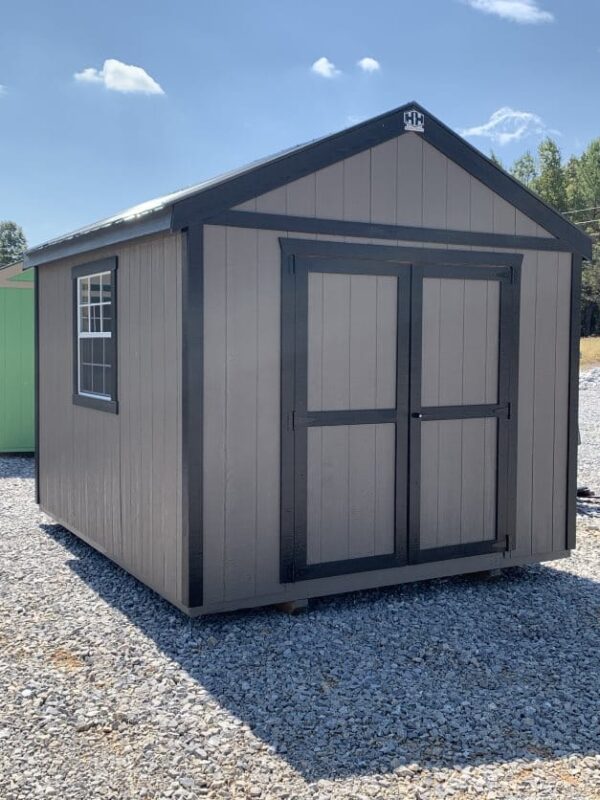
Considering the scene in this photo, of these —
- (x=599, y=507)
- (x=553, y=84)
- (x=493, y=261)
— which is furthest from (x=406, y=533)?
(x=553, y=84)

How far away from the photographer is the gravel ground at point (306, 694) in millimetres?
3093

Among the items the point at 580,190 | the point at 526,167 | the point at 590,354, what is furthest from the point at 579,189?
the point at 590,354

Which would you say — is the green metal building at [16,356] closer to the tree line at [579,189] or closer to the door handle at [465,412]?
the door handle at [465,412]

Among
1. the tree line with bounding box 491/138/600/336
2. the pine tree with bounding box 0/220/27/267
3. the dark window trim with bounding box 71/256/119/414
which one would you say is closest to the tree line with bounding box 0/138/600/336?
the tree line with bounding box 491/138/600/336

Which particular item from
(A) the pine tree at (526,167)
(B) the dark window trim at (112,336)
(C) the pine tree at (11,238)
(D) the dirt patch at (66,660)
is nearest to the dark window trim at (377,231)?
(B) the dark window trim at (112,336)

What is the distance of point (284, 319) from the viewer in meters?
4.85

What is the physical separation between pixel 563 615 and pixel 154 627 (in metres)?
2.38

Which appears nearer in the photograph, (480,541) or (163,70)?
(480,541)

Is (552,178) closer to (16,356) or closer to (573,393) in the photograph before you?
(16,356)

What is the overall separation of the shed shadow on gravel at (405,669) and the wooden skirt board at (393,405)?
38cm

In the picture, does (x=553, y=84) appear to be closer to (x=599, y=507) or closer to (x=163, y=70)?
(x=163, y=70)

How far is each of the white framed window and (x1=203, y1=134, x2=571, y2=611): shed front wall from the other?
1.24 m

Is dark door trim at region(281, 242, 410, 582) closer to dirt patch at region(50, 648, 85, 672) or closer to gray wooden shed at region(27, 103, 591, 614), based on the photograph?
gray wooden shed at region(27, 103, 591, 614)

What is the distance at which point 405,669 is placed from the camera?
411cm
